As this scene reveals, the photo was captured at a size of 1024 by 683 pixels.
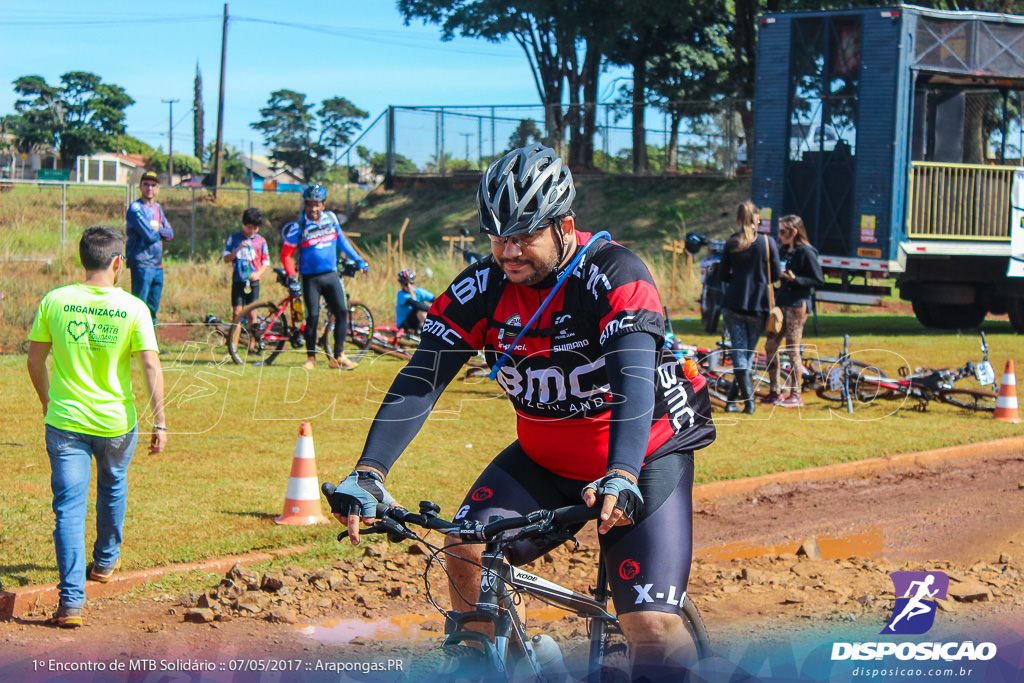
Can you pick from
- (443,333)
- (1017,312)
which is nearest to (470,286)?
(443,333)

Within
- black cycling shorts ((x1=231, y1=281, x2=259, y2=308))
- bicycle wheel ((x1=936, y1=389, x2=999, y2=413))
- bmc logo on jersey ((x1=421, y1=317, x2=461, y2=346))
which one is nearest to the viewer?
bmc logo on jersey ((x1=421, y1=317, x2=461, y2=346))

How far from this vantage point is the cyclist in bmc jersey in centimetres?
322

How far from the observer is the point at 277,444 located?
9.34m

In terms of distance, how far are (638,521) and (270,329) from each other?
1144 centimetres

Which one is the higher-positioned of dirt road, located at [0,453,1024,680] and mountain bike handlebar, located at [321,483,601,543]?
mountain bike handlebar, located at [321,483,601,543]

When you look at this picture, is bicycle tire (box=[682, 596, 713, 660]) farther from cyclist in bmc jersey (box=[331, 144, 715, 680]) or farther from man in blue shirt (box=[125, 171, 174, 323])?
man in blue shirt (box=[125, 171, 174, 323])

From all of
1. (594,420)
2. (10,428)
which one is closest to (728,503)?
(594,420)

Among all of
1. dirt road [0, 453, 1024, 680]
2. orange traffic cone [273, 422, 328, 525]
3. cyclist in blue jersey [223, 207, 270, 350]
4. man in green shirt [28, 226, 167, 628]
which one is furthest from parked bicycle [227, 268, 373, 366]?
man in green shirt [28, 226, 167, 628]

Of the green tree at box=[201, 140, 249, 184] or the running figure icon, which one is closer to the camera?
the running figure icon

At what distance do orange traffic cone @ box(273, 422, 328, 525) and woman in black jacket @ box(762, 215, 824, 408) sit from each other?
20.5ft

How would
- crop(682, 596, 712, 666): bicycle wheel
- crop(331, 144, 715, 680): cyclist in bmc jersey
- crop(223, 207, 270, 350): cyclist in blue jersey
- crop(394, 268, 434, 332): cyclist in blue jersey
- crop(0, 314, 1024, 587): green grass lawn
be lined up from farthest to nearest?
1. crop(394, 268, 434, 332): cyclist in blue jersey
2. crop(223, 207, 270, 350): cyclist in blue jersey
3. crop(0, 314, 1024, 587): green grass lawn
4. crop(682, 596, 712, 666): bicycle wheel
5. crop(331, 144, 715, 680): cyclist in bmc jersey

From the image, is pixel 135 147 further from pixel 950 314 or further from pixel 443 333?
pixel 443 333

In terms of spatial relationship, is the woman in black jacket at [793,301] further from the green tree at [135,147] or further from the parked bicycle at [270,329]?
the green tree at [135,147]

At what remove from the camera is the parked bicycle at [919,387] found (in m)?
11.6
